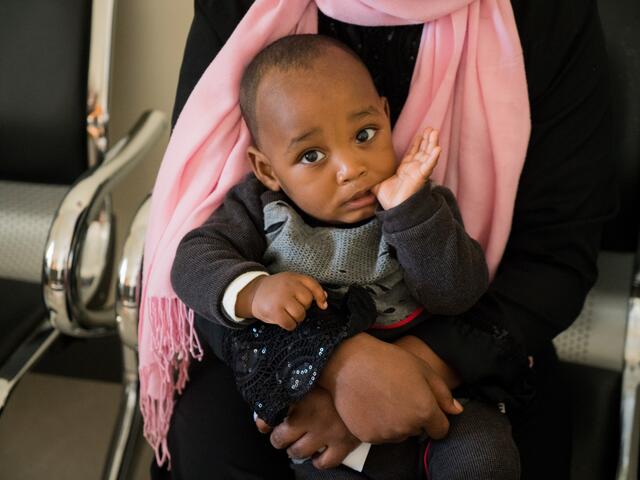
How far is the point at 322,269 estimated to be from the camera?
3.00ft

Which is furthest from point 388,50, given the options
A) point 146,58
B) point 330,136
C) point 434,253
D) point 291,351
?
point 146,58

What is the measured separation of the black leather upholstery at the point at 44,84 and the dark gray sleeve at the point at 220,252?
20.8 inches

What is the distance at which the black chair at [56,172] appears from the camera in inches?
46.4

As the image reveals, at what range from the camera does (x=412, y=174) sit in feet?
2.83

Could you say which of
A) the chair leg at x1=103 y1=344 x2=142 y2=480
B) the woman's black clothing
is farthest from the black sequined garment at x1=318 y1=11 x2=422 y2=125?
the chair leg at x1=103 y1=344 x2=142 y2=480

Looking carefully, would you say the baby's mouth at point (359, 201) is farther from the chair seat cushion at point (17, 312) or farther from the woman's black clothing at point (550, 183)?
the chair seat cushion at point (17, 312)

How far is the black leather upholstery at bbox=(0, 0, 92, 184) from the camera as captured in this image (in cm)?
140

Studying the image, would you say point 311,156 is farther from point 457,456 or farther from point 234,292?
point 457,456

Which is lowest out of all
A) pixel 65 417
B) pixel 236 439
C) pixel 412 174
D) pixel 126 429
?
pixel 65 417

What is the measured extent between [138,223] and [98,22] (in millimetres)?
458

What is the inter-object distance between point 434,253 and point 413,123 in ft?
0.76

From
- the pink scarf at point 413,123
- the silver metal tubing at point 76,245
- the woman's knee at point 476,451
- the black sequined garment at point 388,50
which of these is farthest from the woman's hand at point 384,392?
the silver metal tubing at point 76,245

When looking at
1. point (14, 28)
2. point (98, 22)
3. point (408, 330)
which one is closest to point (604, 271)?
point (408, 330)

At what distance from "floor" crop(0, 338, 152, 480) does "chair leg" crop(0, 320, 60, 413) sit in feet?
1.16
